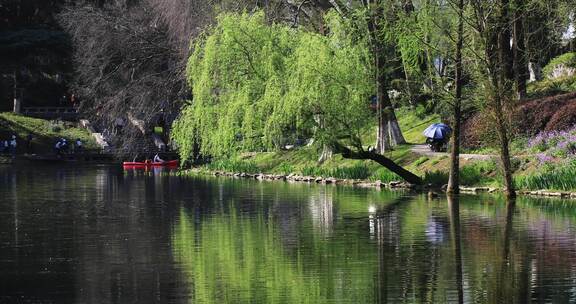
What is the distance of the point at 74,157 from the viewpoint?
268 feet

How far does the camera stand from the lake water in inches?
885

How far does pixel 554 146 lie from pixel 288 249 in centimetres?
1917

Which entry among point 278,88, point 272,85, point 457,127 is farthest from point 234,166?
point 457,127

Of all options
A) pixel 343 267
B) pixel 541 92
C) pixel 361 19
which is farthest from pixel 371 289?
pixel 541 92

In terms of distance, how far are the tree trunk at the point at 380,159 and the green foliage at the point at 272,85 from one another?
1.92 ft

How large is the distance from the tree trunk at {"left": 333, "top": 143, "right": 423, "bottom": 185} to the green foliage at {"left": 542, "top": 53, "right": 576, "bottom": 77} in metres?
17.0

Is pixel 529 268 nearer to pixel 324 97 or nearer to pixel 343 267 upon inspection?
pixel 343 267

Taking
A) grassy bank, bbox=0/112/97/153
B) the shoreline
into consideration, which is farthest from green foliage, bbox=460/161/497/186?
grassy bank, bbox=0/112/97/153

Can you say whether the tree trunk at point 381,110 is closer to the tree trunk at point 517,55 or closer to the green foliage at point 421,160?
the green foliage at point 421,160

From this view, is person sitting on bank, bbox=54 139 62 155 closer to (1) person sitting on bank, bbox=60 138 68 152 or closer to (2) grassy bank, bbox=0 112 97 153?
(1) person sitting on bank, bbox=60 138 68 152

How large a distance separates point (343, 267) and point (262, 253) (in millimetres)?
3176

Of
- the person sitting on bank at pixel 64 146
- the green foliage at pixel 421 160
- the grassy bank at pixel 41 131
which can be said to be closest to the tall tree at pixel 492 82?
the green foliage at pixel 421 160

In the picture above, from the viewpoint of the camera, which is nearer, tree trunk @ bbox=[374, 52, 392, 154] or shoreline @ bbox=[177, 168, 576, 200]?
shoreline @ bbox=[177, 168, 576, 200]

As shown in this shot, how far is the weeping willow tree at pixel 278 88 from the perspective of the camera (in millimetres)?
45812
